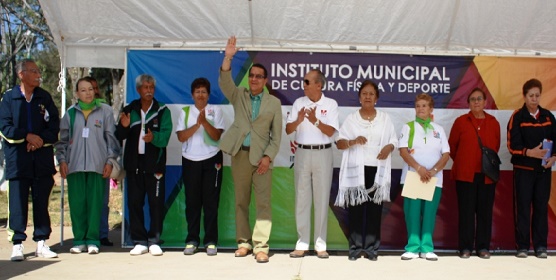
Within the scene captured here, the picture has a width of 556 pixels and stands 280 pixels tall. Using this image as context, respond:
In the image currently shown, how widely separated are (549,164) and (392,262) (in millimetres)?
2010

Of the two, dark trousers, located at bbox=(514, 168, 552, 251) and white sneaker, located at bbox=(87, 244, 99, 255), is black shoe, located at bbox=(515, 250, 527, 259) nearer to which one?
dark trousers, located at bbox=(514, 168, 552, 251)

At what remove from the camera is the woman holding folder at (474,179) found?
7.29m

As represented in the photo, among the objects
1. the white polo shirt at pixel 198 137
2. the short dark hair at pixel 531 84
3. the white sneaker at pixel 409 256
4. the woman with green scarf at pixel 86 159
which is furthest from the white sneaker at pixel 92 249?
the short dark hair at pixel 531 84

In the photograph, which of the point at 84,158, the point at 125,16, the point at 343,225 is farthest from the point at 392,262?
the point at 125,16

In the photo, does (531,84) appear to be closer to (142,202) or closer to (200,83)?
(200,83)

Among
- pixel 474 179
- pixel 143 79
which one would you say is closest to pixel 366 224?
pixel 474 179

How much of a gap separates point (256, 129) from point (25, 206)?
8.18 ft

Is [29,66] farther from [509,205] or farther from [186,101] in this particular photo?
[509,205]

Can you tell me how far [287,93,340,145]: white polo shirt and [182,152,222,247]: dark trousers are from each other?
938 millimetres

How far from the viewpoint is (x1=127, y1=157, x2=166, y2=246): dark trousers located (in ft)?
24.2

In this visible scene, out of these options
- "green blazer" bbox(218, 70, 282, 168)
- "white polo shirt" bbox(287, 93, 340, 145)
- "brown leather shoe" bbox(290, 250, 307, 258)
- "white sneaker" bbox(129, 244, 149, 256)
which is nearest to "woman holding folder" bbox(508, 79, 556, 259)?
"white polo shirt" bbox(287, 93, 340, 145)

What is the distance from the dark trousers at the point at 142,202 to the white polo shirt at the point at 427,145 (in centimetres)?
264

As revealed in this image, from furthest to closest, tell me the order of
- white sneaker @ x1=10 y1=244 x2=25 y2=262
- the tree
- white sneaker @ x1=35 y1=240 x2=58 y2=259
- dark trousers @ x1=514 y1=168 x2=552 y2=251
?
the tree
dark trousers @ x1=514 y1=168 x2=552 y2=251
white sneaker @ x1=35 y1=240 x2=58 y2=259
white sneaker @ x1=10 y1=244 x2=25 y2=262

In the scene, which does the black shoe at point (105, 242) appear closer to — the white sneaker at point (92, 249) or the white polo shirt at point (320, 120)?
the white sneaker at point (92, 249)
